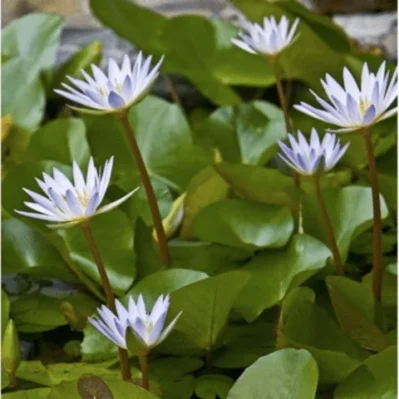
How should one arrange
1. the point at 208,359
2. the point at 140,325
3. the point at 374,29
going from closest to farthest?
the point at 140,325 → the point at 208,359 → the point at 374,29

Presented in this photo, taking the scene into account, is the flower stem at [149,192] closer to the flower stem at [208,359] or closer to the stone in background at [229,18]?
the flower stem at [208,359]

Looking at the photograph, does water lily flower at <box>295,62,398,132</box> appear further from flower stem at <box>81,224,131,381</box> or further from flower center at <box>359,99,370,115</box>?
flower stem at <box>81,224,131,381</box>

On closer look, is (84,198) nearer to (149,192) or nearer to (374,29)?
(149,192)

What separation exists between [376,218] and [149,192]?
0.43 ft

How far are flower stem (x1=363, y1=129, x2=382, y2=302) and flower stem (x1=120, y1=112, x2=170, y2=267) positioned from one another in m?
0.13

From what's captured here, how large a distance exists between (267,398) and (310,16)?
0.49 metres

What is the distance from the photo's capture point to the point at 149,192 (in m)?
0.43

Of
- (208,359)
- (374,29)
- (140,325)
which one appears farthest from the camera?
(374,29)

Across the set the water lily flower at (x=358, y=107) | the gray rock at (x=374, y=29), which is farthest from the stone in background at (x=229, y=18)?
the water lily flower at (x=358, y=107)

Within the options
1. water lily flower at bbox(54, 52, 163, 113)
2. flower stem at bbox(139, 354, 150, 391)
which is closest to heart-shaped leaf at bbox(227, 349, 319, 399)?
flower stem at bbox(139, 354, 150, 391)

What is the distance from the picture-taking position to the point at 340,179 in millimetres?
580

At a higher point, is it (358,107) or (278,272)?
(358,107)

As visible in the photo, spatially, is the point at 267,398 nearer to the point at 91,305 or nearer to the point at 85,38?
the point at 91,305

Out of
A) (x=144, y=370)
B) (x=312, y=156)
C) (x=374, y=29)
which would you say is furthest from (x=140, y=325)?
(x=374, y=29)
